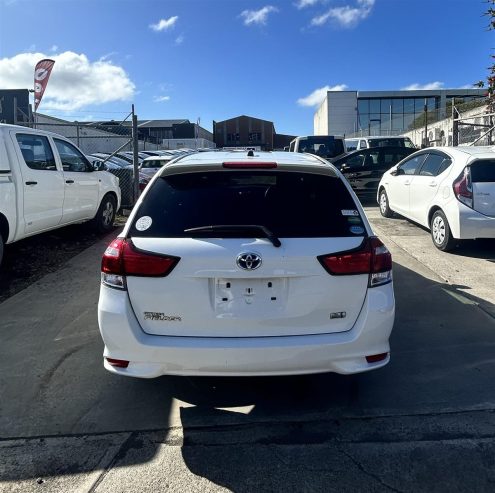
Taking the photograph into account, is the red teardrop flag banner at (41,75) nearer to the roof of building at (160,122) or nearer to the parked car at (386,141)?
the parked car at (386,141)

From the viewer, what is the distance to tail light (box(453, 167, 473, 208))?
7262 mm

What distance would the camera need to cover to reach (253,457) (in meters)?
2.94

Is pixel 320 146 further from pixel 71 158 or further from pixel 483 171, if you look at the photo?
pixel 71 158

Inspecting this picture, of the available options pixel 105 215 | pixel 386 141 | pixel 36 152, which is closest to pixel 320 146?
pixel 386 141

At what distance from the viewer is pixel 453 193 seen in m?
7.41

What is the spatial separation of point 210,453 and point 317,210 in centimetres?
166

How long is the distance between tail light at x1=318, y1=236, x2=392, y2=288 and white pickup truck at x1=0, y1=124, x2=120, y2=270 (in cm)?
501

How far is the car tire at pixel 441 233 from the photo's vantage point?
24.8 feet

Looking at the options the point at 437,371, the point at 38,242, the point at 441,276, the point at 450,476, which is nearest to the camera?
the point at 450,476

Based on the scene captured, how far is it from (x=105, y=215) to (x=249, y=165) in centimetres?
710

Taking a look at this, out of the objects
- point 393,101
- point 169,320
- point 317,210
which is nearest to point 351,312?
point 317,210

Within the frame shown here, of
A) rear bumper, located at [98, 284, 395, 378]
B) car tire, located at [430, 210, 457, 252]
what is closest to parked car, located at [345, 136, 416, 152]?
car tire, located at [430, 210, 457, 252]

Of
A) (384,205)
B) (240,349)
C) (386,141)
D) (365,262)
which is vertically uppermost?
(386,141)

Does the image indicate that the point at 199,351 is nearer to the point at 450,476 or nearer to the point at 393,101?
the point at 450,476
